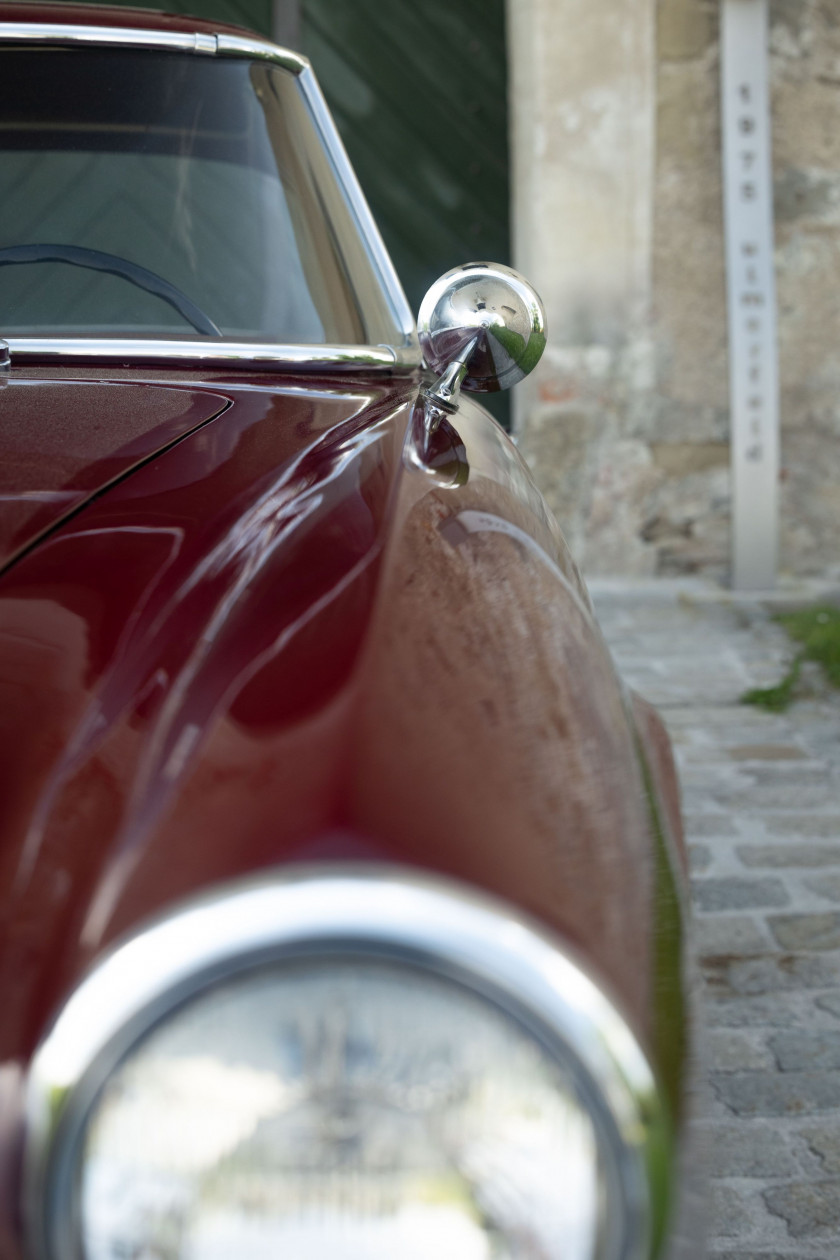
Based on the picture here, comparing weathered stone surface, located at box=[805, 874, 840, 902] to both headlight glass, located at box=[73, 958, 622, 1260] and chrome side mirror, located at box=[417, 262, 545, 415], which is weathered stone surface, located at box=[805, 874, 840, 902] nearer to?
chrome side mirror, located at box=[417, 262, 545, 415]

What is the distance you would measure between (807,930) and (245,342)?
1.55 m

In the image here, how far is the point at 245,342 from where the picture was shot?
145 centimetres

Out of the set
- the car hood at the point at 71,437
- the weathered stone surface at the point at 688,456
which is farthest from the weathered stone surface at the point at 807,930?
the weathered stone surface at the point at 688,456

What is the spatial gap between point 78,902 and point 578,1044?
25cm

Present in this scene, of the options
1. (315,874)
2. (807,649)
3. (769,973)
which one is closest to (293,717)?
(315,874)

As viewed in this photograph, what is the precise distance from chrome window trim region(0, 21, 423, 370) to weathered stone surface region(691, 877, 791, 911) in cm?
127

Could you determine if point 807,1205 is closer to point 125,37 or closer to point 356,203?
point 356,203

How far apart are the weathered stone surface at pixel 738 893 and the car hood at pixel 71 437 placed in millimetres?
1599

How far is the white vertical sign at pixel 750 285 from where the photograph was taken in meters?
4.69

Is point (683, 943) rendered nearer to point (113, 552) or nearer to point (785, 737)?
point (113, 552)

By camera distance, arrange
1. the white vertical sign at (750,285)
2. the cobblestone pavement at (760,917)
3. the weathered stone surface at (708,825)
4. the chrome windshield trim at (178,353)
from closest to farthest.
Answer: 1. the chrome windshield trim at (178,353)
2. the cobblestone pavement at (760,917)
3. the weathered stone surface at (708,825)
4. the white vertical sign at (750,285)

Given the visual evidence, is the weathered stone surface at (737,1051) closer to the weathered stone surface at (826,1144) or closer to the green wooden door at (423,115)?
the weathered stone surface at (826,1144)

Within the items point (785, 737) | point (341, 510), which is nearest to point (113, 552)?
point (341, 510)

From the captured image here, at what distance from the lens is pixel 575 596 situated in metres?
0.98
